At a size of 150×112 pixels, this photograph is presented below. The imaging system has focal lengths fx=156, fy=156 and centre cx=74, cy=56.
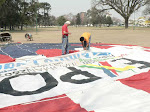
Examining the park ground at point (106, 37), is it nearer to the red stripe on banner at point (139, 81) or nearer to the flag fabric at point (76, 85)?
the flag fabric at point (76, 85)

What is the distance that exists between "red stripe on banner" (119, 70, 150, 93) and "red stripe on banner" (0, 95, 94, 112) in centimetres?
133

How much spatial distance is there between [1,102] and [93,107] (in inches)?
57.0

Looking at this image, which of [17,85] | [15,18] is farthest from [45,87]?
[15,18]

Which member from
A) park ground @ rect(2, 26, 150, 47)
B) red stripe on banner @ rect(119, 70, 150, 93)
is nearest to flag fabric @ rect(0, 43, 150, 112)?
red stripe on banner @ rect(119, 70, 150, 93)

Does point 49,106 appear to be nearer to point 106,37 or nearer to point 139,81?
point 139,81

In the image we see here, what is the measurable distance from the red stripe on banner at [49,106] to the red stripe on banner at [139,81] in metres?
1.33

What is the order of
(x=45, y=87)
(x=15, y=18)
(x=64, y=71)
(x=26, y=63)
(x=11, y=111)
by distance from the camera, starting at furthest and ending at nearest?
(x=15, y=18) < (x=26, y=63) < (x=64, y=71) < (x=45, y=87) < (x=11, y=111)

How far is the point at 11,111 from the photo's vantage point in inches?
87.8

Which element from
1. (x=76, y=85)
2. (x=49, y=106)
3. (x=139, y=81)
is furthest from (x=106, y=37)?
(x=49, y=106)

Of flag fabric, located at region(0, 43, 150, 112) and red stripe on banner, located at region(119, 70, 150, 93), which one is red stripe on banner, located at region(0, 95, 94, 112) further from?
red stripe on banner, located at region(119, 70, 150, 93)

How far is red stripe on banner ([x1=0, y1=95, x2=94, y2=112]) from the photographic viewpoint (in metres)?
2.25

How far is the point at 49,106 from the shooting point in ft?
7.72

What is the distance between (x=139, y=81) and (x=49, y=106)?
201cm

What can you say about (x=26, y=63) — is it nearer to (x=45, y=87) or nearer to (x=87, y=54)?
(x=45, y=87)
